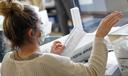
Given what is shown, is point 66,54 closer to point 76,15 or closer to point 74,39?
point 74,39

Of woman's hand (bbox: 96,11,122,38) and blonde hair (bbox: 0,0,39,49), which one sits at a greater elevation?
blonde hair (bbox: 0,0,39,49)

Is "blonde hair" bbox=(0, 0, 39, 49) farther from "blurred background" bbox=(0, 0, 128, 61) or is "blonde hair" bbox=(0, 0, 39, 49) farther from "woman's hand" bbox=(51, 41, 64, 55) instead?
"blurred background" bbox=(0, 0, 128, 61)

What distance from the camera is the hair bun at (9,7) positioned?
3.64ft

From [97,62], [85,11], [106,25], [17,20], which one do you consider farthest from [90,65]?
[85,11]

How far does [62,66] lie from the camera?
42.2 inches

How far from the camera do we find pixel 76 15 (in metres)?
1.57

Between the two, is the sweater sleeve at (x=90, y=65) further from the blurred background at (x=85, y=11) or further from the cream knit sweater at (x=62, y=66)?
the blurred background at (x=85, y=11)

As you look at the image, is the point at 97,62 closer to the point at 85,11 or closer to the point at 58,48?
the point at 58,48

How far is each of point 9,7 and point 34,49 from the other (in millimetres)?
220

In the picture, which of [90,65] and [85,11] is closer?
[90,65]

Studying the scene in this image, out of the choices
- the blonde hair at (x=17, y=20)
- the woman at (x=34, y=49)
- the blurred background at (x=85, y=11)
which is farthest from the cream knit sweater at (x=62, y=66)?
the blurred background at (x=85, y=11)

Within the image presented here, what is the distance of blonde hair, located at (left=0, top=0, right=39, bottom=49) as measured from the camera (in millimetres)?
1086

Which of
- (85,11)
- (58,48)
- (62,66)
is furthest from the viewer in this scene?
(85,11)

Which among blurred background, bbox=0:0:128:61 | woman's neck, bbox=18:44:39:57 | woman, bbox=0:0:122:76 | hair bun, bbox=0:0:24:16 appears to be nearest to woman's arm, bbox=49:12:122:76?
woman, bbox=0:0:122:76
